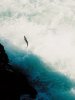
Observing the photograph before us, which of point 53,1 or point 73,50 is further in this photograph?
point 53,1

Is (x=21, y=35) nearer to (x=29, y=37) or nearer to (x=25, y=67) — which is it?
(x=29, y=37)

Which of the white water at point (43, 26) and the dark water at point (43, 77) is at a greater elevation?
the white water at point (43, 26)

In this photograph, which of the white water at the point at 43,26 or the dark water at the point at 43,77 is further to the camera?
the white water at the point at 43,26

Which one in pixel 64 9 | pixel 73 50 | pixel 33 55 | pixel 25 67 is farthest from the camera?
pixel 64 9

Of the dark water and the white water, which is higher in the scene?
the white water

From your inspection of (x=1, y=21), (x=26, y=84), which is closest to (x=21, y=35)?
(x=1, y=21)

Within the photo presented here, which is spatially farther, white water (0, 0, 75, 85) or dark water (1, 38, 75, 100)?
white water (0, 0, 75, 85)

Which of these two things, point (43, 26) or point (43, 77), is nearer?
point (43, 77)

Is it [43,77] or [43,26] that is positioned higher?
Answer: [43,26]
